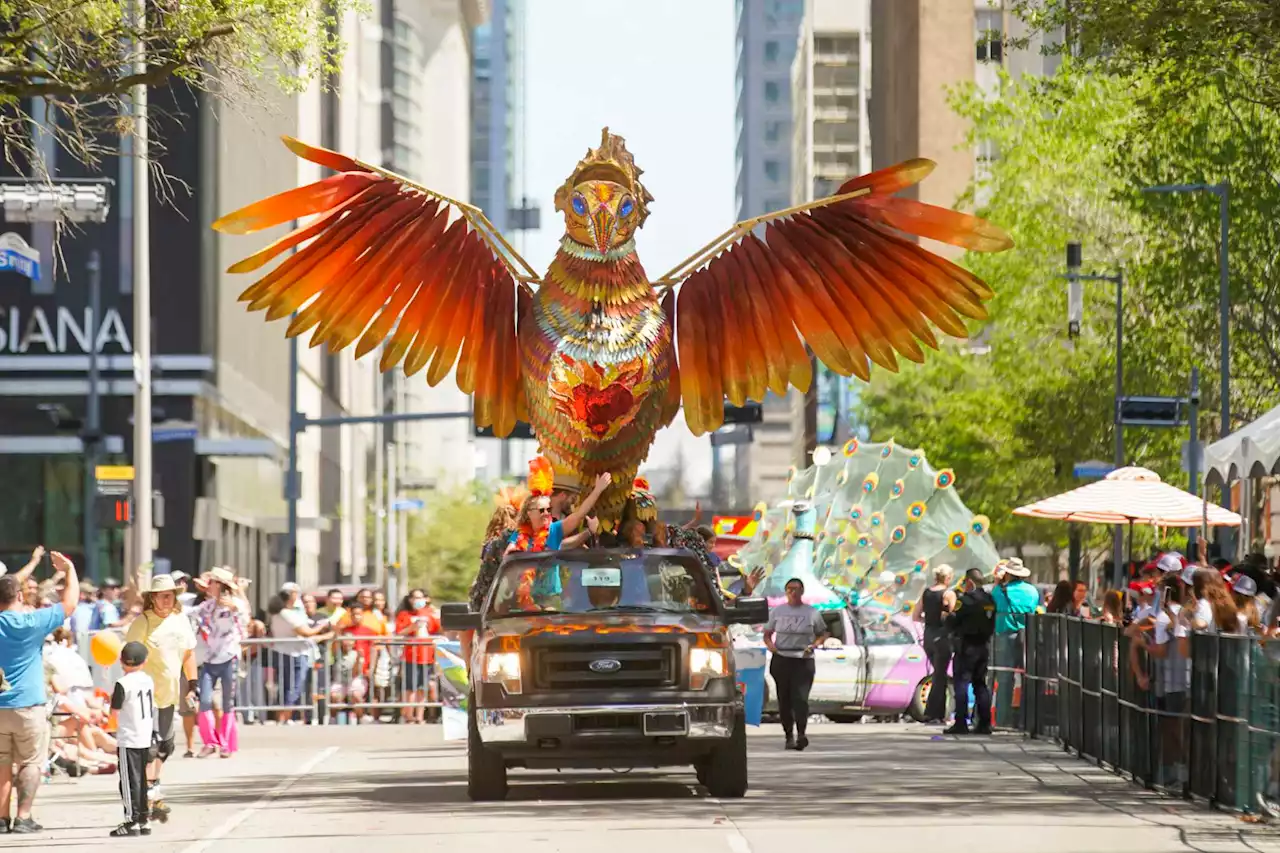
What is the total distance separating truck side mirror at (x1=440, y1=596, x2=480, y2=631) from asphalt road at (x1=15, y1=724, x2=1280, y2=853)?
129 centimetres

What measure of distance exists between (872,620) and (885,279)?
1374 centimetres

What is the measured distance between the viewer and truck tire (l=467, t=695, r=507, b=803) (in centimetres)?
1736

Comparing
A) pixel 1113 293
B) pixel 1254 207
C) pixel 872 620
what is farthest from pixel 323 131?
pixel 872 620

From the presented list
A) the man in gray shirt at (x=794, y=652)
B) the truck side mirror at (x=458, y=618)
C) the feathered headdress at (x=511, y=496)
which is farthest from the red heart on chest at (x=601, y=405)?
the man in gray shirt at (x=794, y=652)

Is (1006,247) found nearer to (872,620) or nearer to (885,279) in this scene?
(885,279)

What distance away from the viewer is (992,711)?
2912cm

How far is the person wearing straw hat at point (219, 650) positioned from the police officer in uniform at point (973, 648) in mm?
7793

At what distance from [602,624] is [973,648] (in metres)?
10.2

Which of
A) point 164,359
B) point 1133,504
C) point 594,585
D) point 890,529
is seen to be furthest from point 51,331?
point 594,585

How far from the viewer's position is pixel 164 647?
59.9 ft

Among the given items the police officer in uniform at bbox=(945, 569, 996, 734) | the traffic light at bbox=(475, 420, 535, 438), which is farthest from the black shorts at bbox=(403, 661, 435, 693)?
the traffic light at bbox=(475, 420, 535, 438)

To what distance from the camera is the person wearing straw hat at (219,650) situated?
2477 cm

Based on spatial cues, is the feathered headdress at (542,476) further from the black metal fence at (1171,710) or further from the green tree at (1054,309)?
the green tree at (1054,309)

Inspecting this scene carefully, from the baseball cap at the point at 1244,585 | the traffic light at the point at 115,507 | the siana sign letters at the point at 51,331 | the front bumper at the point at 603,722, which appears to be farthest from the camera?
the siana sign letters at the point at 51,331
